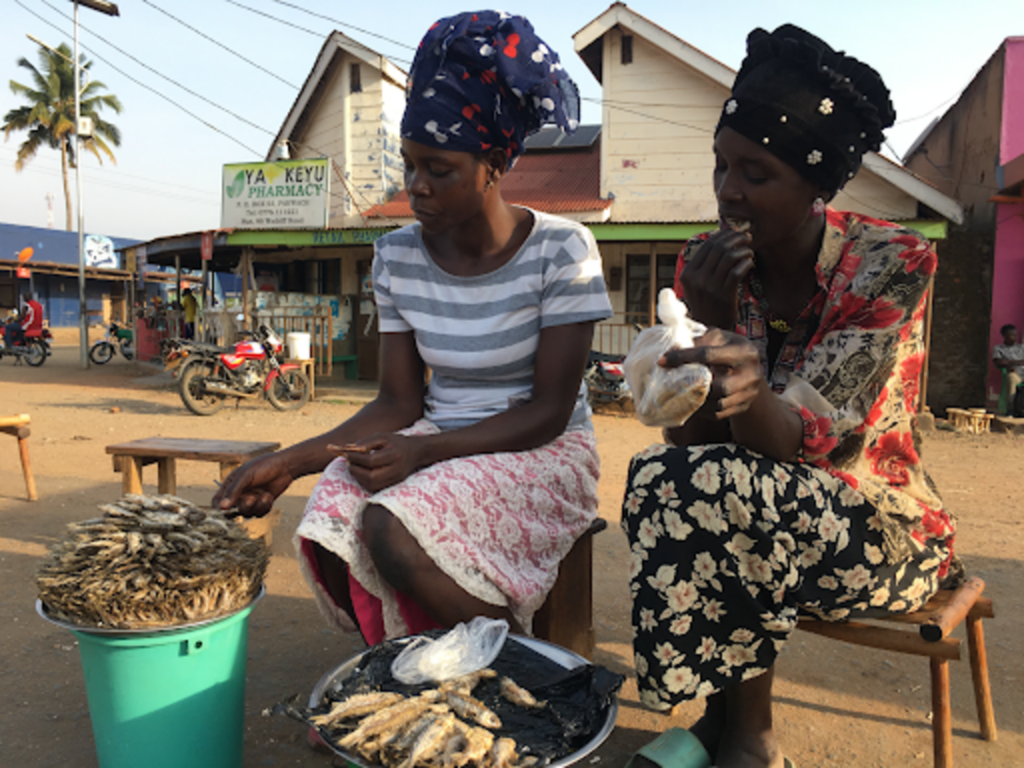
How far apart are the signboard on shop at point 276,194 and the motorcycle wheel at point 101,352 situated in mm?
7426

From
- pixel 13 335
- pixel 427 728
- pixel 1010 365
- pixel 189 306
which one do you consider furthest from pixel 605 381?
pixel 13 335

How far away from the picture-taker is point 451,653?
1.45 m

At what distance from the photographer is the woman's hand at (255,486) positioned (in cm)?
191

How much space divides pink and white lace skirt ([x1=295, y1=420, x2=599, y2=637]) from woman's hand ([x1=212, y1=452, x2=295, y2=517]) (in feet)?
0.50

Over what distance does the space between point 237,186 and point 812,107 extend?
39.6 ft

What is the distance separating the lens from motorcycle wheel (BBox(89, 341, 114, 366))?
1719cm

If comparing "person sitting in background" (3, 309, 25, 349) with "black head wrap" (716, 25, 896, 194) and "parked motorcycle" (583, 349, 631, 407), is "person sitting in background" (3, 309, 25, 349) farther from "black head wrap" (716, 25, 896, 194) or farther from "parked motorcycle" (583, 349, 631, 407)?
"black head wrap" (716, 25, 896, 194)

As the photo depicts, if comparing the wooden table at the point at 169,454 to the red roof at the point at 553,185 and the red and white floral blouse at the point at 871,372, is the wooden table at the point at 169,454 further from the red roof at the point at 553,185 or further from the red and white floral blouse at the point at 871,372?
the red roof at the point at 553,185

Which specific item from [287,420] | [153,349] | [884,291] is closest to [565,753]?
[884,291]

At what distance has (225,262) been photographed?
54.3ft

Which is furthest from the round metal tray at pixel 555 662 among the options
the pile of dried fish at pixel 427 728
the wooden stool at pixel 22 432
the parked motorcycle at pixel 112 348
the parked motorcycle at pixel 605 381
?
the parked motorcycle at pixel 112 348

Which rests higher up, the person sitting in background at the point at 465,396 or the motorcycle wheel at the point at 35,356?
the person sitting in background at the point at 465,396

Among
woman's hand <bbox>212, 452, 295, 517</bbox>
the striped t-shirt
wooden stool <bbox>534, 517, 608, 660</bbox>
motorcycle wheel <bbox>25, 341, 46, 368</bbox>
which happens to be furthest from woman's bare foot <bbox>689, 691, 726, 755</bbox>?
motorcycle wheel <bbox>25, 341, 46, 368</bbox>

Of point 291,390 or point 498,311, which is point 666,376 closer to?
point 498,311
